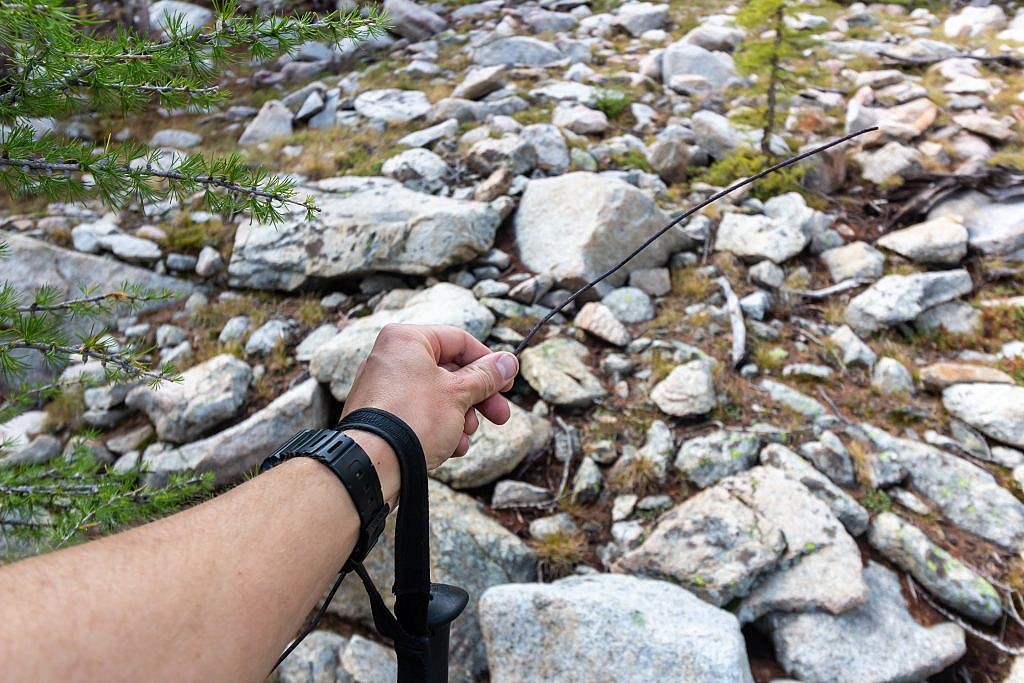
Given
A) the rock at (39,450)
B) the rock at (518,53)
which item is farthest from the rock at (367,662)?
the rock at (518,53)

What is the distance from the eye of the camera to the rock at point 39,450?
4617 millimetres

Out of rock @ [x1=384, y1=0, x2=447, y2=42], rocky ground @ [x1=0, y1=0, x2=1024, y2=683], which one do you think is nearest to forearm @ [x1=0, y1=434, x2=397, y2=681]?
rocky ground @ [x1=0, y1=0, x2=1024, y2=683]

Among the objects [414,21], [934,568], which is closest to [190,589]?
[934,568]

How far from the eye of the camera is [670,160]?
7113 millimetres

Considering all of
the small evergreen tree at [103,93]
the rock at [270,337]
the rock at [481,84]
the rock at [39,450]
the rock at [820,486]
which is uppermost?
the small evergreen tree at [103,93]

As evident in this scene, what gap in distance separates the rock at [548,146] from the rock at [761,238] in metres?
2.18

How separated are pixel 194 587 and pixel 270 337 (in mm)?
4658

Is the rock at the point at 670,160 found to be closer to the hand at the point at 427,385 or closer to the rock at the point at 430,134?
the rock at the point at 430,134

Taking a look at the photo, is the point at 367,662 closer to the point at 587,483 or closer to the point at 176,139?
the point at 587,483

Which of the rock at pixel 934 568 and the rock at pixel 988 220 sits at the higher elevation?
the rock at pixel 988 220

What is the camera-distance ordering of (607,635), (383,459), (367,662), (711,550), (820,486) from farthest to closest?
(820,486) → (711,550) → (367,662) → (607,635) → (383,459)

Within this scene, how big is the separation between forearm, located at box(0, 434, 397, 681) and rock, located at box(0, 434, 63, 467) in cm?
455

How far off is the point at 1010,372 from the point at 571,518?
3732 mm

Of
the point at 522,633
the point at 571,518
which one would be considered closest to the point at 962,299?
the point at 571,518
